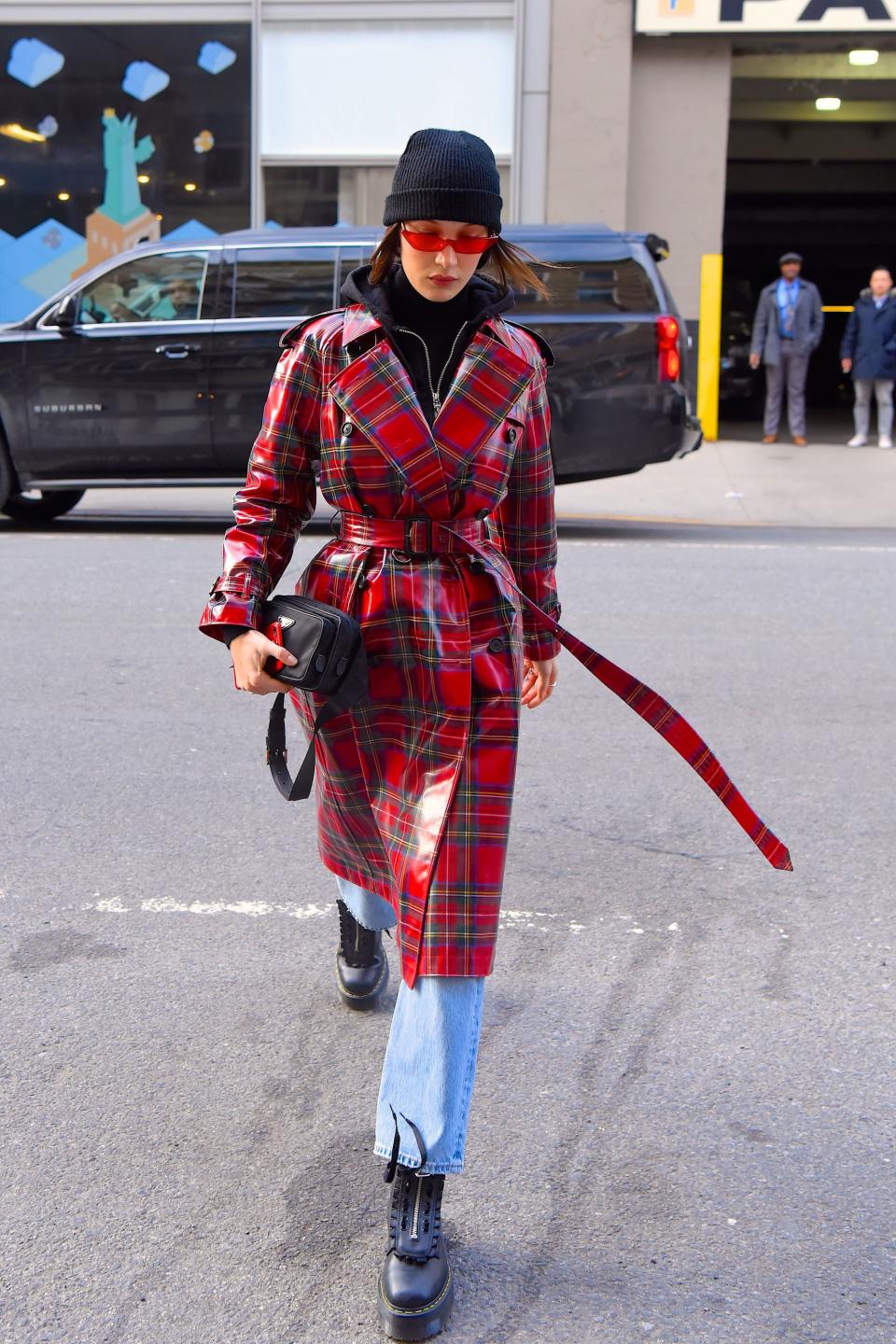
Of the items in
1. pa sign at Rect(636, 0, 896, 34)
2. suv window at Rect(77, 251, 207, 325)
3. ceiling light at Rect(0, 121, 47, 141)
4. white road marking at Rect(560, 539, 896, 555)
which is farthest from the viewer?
ceiling light at Rect(0, 121, 47, 141)

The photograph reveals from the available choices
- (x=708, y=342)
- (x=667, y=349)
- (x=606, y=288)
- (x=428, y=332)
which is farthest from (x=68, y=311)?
(x=428, y=332)

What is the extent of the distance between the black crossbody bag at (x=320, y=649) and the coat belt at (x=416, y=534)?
14 cm

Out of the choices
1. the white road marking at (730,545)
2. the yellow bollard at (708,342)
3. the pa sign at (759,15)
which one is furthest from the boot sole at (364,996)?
the pa sign at (759,15)

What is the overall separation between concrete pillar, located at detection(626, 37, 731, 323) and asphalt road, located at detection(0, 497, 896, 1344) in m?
10.8

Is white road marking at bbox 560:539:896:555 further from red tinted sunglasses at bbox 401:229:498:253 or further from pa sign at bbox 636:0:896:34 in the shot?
pa sign at bbox 636:0:896:34

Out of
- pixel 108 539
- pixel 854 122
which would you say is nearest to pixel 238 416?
pixel 108 539

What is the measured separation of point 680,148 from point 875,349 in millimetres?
3043

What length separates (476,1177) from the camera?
2783 millimetres

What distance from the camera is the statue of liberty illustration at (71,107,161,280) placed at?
16234 millimetres

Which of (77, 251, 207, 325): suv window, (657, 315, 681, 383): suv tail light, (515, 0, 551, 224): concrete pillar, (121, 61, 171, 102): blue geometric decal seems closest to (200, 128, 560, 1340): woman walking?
(657, 315, 681, 383): suv tail light

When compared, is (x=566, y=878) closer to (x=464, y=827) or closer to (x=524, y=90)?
(x=464, y=827)

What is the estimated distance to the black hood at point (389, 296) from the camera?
2.50m

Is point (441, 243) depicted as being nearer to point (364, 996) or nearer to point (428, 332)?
point (428, 332)

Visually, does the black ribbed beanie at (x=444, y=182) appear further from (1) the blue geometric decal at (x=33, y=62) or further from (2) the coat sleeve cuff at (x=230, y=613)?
(1) the blue geometric decal at (x=33, y=62)
